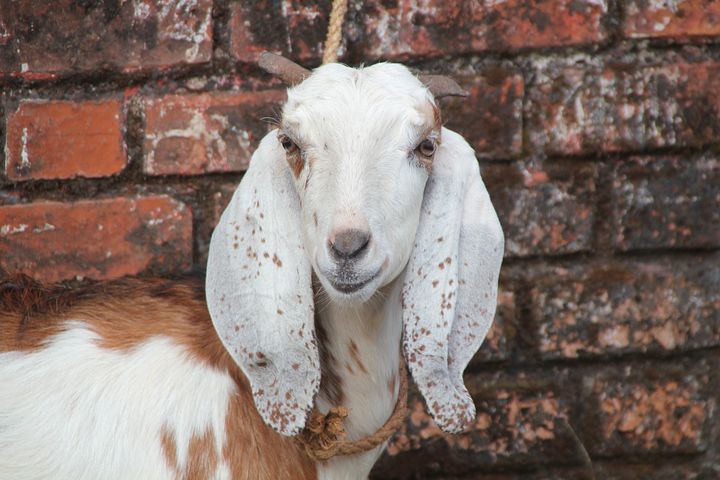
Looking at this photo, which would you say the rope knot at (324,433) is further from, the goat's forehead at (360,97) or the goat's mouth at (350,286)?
the goat's forehead at (360,97)

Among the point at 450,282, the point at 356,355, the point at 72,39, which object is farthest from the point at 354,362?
the point at 72,39

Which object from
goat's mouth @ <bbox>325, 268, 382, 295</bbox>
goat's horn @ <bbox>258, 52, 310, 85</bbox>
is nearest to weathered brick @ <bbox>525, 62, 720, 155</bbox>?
goat's horn @ <bbox>258, 52, 310, 85</bbox>

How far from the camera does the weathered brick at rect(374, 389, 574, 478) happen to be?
7.25 ft

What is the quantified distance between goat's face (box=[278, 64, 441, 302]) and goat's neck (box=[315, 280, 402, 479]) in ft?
0.53

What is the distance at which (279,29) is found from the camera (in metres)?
2.08

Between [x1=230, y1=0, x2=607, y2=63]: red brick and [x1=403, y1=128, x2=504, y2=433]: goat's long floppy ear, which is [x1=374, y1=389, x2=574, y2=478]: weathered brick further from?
[x1=230, y1=0, x2=607, y2=63]: red brick

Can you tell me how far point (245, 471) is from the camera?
1634 millimetres

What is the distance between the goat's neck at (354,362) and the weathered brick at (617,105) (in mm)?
661

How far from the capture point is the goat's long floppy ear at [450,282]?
62.1 inches

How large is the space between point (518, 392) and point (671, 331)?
40cm

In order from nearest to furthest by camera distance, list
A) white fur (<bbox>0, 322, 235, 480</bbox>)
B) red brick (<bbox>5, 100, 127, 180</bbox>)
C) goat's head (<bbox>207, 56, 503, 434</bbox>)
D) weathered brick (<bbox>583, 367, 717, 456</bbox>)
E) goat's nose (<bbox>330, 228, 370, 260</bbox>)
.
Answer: goat's nose (<bbox>330, 228, 370, 260</bbox>) → goat's head (<bbox>207, 56, 503, 434</bbox>) → white fur (<bbox>0, 322, 235, 480</bbox>) → red brick (<bbox>5, 100, 127, 180</bbox>) → weathered brick (<bbox>583, 367, 717, 456</bbox>)

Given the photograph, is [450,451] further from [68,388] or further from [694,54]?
[694,54]

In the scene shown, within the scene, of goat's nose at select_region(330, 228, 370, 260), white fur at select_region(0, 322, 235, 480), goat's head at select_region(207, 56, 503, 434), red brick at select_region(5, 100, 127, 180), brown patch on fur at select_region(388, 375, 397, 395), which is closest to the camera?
goat's nose at select_region(330, 228, 370, 260)

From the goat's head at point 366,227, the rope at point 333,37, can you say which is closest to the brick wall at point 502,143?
the rope at point 333,37
